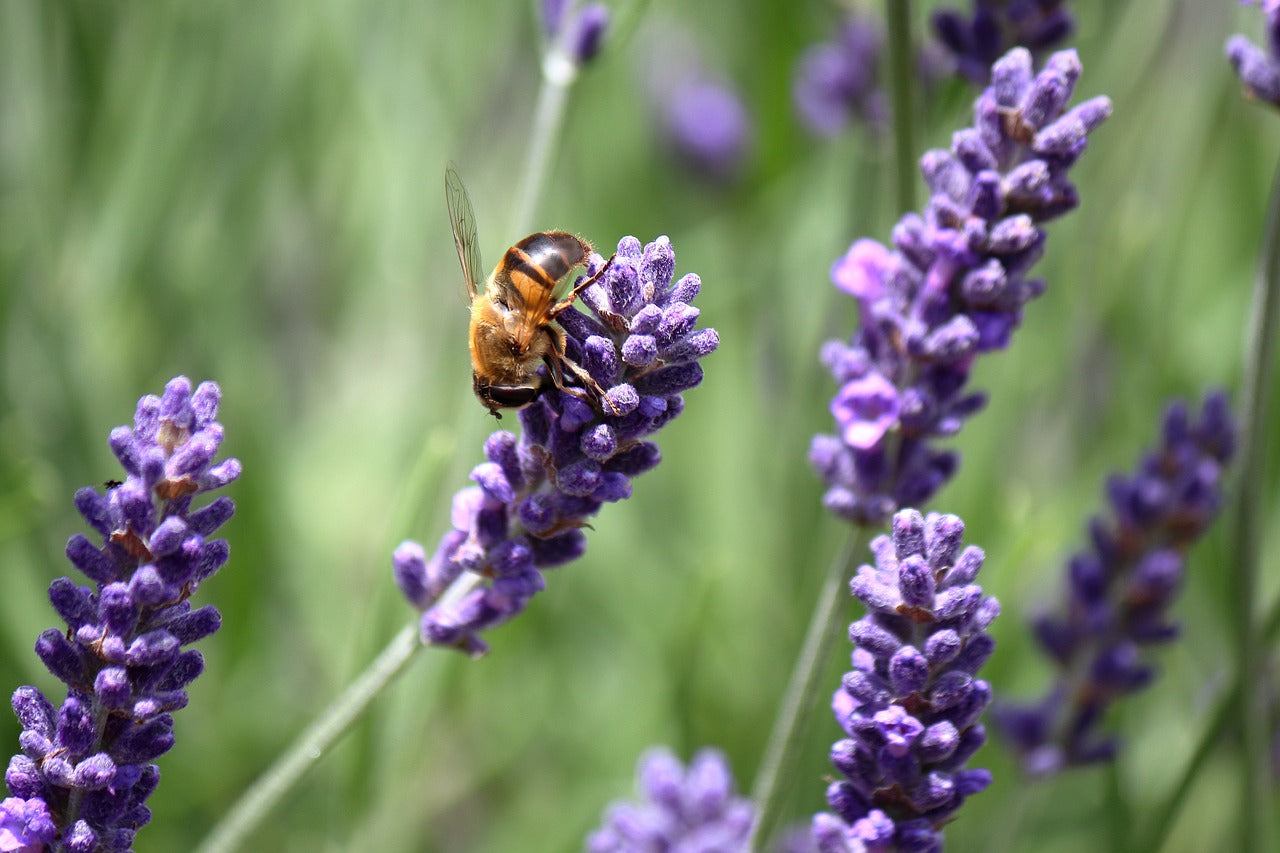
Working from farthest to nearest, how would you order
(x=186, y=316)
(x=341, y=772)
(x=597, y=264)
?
(x=186, y=316) → (x=341, y=772) → (x=597, y=264)

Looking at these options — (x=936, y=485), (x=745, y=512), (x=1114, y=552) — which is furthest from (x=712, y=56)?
(x=936, y=485)

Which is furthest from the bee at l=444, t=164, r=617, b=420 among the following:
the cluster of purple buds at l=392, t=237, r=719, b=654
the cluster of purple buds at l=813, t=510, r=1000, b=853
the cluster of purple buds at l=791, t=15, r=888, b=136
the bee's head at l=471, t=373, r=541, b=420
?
the cluster of purple buds at l=791, t=15, r=888, b=136

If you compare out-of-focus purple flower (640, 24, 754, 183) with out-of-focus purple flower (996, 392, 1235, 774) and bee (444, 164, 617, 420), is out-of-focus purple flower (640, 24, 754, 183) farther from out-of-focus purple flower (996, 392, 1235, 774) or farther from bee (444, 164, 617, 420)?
bee (444, 164, 617, 420)

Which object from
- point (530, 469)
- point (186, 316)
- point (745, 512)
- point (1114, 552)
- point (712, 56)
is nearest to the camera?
point (530, 469)

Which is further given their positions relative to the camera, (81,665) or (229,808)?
(229,808)

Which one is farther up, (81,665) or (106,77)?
(106,77)

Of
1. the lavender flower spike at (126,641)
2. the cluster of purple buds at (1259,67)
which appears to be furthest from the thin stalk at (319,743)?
the cluster of purple buds at (1259,67)

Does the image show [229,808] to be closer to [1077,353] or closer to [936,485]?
[936,485]

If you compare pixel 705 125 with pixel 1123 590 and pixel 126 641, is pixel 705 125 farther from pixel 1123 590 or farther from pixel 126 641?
pixel 126 641

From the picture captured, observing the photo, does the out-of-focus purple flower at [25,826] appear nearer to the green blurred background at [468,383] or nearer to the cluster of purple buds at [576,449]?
the cluster of purple buds at [576,449]

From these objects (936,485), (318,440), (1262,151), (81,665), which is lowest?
(81,665)
